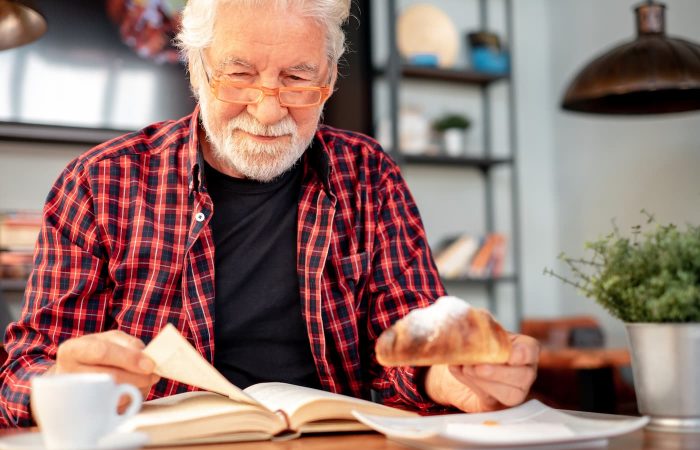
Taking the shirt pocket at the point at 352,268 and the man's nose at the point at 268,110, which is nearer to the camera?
the man's nose at the point at 268,110

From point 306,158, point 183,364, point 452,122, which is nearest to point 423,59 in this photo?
point 452,122

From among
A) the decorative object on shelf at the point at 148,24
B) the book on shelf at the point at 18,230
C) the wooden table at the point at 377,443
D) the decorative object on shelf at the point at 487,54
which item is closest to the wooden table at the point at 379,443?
the wooden table at the point at 377,443

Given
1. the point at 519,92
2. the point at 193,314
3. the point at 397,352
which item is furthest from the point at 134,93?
the point at 397,352

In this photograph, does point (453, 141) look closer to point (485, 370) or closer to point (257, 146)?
point (257, 146)

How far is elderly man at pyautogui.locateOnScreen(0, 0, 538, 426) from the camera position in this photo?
52.9 inches

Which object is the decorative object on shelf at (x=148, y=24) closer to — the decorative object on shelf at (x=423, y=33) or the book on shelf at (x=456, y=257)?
the decorative object on shelf at (x=423, y=33)

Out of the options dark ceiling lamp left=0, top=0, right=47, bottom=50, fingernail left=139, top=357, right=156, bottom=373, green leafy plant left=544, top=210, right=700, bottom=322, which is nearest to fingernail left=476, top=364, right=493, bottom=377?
green leafy plant left=544, top=210, right=700, bottom=322

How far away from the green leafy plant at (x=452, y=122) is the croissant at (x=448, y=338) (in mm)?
3179

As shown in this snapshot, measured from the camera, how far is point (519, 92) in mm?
4531

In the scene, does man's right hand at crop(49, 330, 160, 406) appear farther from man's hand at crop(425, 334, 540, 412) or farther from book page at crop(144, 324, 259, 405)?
man's hand at crop(425, 334, 540, 412)

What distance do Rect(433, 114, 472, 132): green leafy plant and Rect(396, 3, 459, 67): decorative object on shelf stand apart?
10.4 inches

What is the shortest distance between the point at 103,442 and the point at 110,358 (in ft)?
0.67

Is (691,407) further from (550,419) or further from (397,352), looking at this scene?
(397,352)

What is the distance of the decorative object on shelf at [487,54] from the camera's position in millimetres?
4160
